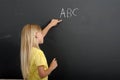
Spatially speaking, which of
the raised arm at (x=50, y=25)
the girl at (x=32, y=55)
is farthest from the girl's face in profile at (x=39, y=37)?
the raised arm at (x=50, y=25)

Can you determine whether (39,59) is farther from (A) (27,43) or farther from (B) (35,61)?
(A) (27,43)

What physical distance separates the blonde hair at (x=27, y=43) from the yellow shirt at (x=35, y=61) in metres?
0.04

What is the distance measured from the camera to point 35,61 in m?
2.19

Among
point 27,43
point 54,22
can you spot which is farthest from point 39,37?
Result: point 54,22

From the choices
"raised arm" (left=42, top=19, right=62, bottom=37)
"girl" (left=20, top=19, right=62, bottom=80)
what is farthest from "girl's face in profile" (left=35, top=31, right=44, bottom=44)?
"raised arm" (left=42, top=19, right=62, bottom=37)

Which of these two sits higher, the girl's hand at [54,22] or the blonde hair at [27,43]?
the girl's hand at [54,22]

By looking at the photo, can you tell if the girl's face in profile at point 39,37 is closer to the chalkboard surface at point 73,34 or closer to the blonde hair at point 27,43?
the blonde hair at point 27,43

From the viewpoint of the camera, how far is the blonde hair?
2.23 m

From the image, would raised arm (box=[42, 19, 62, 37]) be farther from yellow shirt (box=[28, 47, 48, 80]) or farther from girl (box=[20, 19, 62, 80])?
yellow shirt (box=[28, 47, 48, 80])

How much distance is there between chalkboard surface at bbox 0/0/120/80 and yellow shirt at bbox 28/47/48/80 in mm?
239

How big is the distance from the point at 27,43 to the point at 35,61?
0.14m

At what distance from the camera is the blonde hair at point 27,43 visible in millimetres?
2227

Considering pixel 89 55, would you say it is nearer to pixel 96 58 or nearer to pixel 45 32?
pixel 96 58

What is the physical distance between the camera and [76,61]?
2.40 metres
